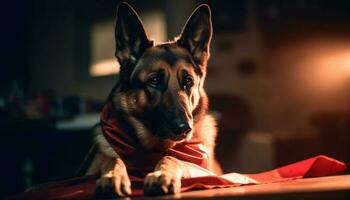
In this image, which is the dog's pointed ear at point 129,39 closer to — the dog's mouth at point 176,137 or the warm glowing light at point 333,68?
the dog's mouth at point 176,137

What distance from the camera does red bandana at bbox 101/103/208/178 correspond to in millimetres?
1348

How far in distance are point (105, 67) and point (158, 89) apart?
502 mm

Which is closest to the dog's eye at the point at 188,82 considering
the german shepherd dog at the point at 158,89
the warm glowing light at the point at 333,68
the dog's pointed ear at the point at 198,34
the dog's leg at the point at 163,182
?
the german shepherd dog at the point at 158,89

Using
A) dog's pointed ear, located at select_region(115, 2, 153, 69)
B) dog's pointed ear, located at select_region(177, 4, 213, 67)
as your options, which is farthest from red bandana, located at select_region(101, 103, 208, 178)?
dog's pointed ear, located at select_region(177, 4, 213, 67)

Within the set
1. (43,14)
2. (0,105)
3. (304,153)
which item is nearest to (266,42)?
(304,153)

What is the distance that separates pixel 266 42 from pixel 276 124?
1.35ft

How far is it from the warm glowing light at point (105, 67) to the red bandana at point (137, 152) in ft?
1.16

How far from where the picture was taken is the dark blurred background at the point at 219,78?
1.81 metres

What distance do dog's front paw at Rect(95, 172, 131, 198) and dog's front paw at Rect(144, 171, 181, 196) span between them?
59 millimetres

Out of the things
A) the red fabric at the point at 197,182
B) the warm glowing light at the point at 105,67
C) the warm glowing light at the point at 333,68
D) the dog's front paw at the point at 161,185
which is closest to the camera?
the dog's front paw at the point at 161,185

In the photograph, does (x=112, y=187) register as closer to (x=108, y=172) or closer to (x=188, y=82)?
(x=108, y=172)

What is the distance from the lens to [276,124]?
2084 millimetres

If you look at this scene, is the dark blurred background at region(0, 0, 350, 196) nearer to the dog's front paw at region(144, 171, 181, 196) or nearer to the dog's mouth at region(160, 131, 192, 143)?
the dog's mouth at region(160, 131, 192, 143)

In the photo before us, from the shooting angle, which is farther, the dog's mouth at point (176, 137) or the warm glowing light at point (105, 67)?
the warm glowing light at point (105, 67)
